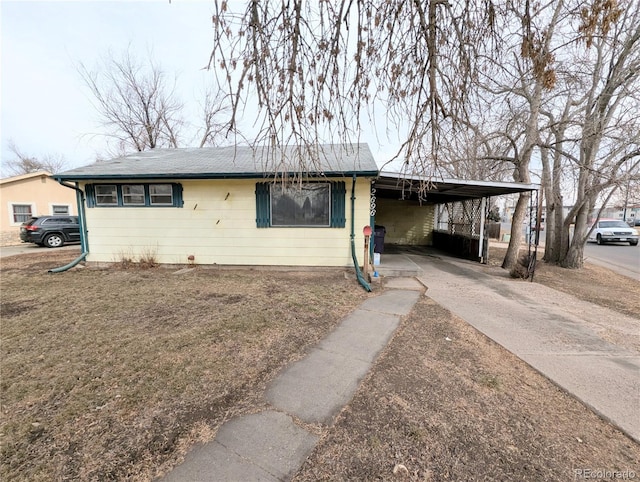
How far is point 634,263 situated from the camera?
10836mm

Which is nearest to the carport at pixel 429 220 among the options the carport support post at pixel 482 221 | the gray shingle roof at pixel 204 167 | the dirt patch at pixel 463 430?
the carport support post at pixel 482 221

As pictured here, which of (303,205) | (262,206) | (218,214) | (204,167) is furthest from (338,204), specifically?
(204,167)

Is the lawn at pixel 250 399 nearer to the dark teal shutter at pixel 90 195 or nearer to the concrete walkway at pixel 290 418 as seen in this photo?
the concrete walkway at pixel 290 418

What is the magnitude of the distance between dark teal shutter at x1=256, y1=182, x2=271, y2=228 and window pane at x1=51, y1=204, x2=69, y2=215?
15.8m

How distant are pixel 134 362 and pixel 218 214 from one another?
488 cm

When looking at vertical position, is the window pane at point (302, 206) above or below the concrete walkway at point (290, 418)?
above

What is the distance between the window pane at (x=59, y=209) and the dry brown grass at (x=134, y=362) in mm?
13044

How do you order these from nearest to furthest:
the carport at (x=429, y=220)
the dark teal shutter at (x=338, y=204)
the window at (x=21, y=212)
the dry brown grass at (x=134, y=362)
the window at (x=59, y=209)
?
the dry brown grass at (x=134, y=362)
the dark teal shutter at (x=338, y=204)
the carport at (x=429, y=220)
the window at (x=21, y=212)
the window at (x=59, y=209)

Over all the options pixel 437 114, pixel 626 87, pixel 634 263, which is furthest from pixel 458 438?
pixel 634 263

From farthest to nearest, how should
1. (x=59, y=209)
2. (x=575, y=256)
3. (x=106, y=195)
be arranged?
(x=59, y=209) → (x=575, y=256) → (x=106, y=195)

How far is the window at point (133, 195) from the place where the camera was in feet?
23.6

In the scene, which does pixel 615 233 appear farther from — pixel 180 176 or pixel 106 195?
pixel 106 195

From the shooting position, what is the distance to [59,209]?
15.6 meters

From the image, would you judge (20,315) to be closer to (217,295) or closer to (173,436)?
(217,295)
